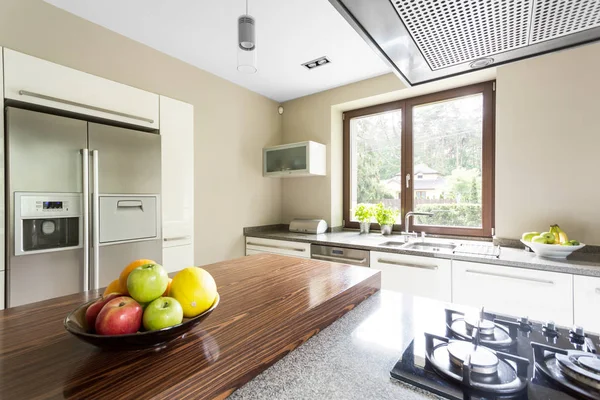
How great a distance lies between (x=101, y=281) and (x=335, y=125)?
2.64m

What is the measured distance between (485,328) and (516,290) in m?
1.22

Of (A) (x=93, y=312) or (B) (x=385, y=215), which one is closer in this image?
(A) (x=93, y=312)

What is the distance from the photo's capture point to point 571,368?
0.57 metres

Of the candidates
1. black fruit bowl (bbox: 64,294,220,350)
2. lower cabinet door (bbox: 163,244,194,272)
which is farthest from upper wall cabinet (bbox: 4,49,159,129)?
black fruit bowl (bbox: 64,294,220,350)

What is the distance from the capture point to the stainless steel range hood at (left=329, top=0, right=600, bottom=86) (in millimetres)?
571

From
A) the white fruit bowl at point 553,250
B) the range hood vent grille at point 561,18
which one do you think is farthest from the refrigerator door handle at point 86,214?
the white fruit bowl at point 553,250

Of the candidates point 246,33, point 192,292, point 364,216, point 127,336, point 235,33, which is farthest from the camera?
point 364,216

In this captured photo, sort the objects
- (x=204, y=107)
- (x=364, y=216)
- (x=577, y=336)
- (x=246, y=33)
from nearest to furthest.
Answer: (x=577, y=336) → (x=246, y=33) → (x=204, y=107) → (x=364, y=216)

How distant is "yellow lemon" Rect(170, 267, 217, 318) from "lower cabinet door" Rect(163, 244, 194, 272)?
1693 millimetres

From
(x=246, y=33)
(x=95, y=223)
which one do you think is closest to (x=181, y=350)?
(x=246, y=33)

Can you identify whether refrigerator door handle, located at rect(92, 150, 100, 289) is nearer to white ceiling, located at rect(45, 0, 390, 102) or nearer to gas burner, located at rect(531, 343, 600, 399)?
white ceiling, located at rect(45, 0, 390, 102)

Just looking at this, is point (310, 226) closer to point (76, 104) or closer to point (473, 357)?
point (76, 104)

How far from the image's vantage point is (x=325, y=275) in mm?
1175

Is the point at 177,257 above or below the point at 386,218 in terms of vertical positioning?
below
